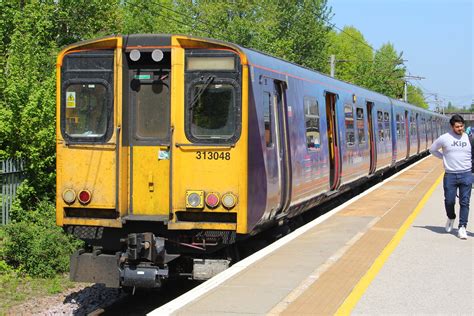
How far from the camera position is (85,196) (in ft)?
26.2

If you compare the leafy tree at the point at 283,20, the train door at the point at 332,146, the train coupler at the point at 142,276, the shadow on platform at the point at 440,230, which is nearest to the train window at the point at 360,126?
the train door at the point at 332,146

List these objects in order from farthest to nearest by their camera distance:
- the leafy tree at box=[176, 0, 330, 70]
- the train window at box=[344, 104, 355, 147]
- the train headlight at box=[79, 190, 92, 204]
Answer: the leafy tree at box=[176, 0, 330, 70]
the train window at box=[344, 104, 355, 147]
the train headlight at box=[79, 190, 92, 204]

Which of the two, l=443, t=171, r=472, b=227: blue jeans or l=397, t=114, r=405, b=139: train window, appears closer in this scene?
l=443, t=171, r=472, b=227: blue jeans

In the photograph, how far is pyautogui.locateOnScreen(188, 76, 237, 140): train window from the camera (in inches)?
307

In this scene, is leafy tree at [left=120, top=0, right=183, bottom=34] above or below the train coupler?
above

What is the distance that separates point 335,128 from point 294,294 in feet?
25.9

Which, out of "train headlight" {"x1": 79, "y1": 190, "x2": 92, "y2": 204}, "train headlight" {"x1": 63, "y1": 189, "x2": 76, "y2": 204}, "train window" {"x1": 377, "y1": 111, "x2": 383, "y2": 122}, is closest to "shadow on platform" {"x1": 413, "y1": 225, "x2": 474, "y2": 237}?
"train headlight" {"x1": 79, "y1": 190, "x2": 92, "y2": 204}

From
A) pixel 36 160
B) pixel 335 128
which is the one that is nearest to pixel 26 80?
pixel 36 160

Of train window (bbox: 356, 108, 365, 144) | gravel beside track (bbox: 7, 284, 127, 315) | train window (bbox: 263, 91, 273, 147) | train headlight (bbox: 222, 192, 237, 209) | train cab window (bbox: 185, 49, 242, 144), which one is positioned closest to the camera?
train headlight (bbox: 222, 192, 237, 209)

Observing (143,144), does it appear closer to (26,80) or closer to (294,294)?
(294,294)

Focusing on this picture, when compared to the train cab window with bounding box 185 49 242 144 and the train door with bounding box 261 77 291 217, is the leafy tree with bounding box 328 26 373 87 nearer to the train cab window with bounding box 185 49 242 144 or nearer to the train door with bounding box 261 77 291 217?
the train door with bounding box 261 77 291 217

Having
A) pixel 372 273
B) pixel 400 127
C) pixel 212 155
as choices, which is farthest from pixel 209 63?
pixel 400 127

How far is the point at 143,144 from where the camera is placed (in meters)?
8.02

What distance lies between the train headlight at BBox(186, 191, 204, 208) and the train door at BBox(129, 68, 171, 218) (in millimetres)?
358
